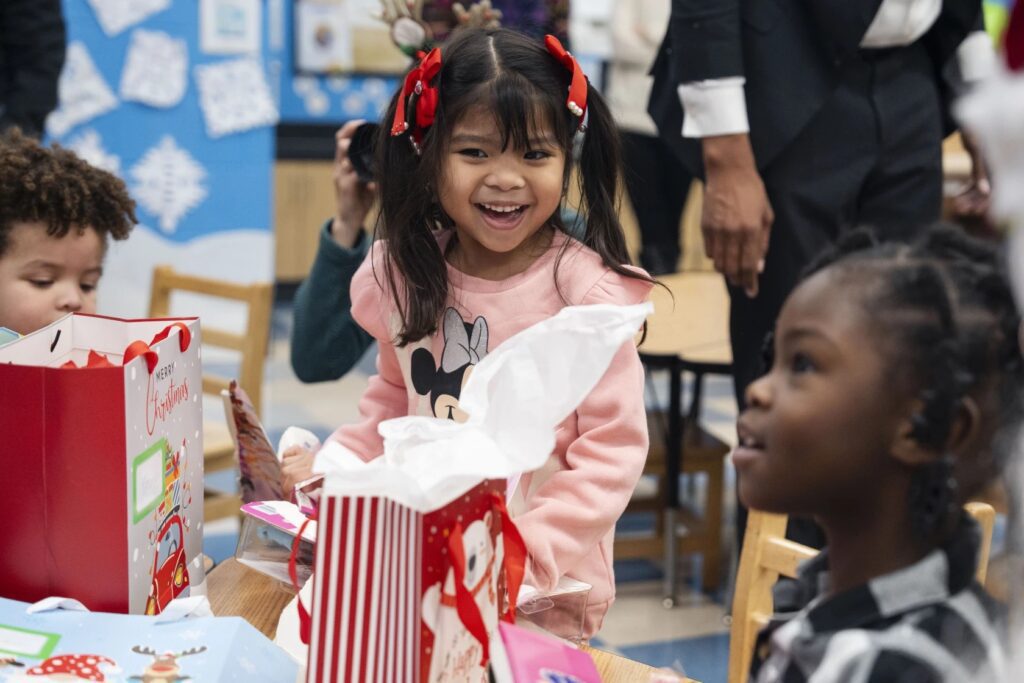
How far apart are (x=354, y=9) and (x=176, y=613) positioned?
5.54 metres

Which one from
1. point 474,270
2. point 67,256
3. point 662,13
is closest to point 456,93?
point 474,270

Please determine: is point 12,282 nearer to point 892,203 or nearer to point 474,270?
point 474,270

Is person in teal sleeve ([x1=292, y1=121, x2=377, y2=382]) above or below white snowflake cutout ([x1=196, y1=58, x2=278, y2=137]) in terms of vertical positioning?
below

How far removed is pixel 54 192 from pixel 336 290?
402 mm

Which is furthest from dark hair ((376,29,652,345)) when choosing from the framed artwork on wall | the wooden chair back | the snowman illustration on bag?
the framed artwork on wall

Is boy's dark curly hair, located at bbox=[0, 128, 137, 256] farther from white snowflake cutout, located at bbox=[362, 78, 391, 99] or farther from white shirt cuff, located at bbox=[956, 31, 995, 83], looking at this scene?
white snowflake cutout, located at bbox=[362, 78, 391, 99]

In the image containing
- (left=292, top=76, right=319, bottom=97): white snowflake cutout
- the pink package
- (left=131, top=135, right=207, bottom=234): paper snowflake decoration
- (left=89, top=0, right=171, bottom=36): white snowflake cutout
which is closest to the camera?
the pink package

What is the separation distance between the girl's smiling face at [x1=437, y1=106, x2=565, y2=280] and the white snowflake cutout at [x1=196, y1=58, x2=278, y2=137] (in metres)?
3.33

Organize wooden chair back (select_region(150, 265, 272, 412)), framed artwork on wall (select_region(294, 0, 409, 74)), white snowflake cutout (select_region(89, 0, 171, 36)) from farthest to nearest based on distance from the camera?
1. framed artwork on wall (select_region(294, 0, 409, 74))
2. white snowflake cutout (select_region(89, 0, 171, 36))
3. wooden chair back (select_region(150, 265, 272, 412))

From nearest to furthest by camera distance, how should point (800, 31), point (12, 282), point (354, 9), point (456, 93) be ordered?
point (456, 93)
point (12, 282)
point (800, 31)
point (354, 9)

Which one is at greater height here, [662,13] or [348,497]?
[662,13]

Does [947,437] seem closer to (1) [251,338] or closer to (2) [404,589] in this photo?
(2) [404,589]

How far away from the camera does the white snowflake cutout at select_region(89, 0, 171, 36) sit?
412 centimetres

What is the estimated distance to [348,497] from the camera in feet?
2.50
